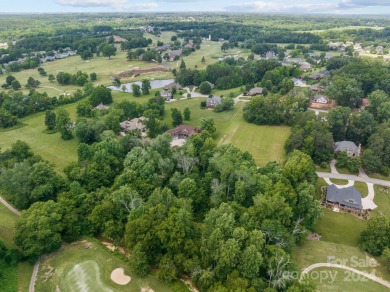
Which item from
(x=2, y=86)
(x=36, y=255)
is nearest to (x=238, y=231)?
(x=36, y=255)

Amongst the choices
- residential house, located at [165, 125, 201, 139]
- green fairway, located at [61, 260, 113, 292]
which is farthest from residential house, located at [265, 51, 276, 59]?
green fairway, located at [61, 260, 113, 292]

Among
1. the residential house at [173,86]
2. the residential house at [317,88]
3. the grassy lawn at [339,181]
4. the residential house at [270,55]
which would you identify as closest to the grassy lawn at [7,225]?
the grassy lawn at [339,181]

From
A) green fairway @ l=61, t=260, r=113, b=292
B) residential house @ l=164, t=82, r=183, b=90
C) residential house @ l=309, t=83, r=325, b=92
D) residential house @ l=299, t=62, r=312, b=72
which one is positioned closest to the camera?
green fairway @ l=61, t=260, r=113, b=292

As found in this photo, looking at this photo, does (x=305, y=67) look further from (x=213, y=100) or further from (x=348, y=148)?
(x=348, y=148)

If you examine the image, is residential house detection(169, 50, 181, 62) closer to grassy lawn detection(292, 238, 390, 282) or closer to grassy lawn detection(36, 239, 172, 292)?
grassy lawn detection(36, 239, 172, 292)

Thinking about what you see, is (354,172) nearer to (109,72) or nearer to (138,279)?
(138,279)

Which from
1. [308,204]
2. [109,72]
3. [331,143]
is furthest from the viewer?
[109,72]

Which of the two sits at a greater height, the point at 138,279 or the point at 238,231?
the point at 238,231
